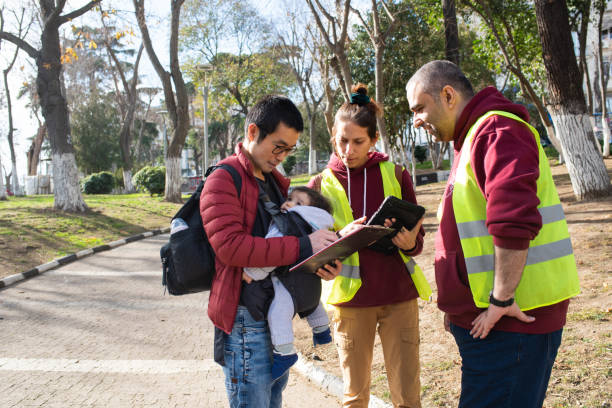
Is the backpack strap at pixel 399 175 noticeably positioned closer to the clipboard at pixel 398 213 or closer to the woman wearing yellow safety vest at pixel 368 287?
the woman wearing yellow safety vest at pixel 368 287

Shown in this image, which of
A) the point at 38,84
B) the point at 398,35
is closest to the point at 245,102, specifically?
the point at 398,35

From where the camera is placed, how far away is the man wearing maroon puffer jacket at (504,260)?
1.74m

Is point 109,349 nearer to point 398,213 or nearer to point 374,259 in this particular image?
point 374,259

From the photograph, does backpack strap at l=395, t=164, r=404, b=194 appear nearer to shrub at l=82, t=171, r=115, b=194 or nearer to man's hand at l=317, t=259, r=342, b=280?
man's hand at l=317, t=259, r=342, b=280

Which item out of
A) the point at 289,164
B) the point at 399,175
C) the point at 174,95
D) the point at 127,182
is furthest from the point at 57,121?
the point at 289,164

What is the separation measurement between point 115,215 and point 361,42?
467 inches

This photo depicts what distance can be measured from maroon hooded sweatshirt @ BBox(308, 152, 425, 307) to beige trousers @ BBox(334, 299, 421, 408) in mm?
71

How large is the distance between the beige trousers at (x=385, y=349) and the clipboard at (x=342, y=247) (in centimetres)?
68

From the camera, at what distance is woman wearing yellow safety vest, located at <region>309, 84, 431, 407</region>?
2.68 meters

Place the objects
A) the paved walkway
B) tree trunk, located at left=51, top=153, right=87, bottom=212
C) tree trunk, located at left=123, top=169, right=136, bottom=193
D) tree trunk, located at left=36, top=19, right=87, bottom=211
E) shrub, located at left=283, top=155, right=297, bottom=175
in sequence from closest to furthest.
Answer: the paved walkway
tree trunk, located at left=36, top=19, right=87, bottom=211
tree trunk, located at left=51, top=153, right=87, bottom=212
tree trunk, located at left=123, top=169, right=136, bottom=193
shrub, located at left=283, top=155, right=297, bottom=175

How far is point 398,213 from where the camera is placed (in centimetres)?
230

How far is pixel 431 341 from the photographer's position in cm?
456

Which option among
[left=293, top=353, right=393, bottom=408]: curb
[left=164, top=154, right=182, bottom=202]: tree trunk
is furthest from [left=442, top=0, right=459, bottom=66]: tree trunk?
[left=164, top=154, right=182, bottom=202]: tree trunk

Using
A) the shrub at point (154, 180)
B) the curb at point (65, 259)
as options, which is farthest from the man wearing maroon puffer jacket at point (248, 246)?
the shrub at point (154, 180)
